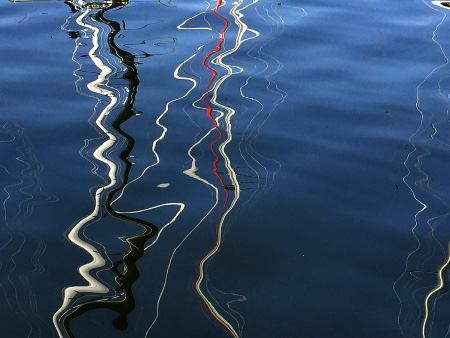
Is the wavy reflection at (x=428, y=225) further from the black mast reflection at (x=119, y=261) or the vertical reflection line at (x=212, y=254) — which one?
the black mast reflection at (x=119, y=261)

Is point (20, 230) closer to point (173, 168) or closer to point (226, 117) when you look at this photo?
point (173, 168)

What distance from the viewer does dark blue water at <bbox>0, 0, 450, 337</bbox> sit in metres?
1.68

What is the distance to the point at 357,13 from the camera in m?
3.68

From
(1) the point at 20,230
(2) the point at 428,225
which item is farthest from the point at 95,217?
(2) the point at 428,225

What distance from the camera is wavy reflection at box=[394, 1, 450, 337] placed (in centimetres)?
168

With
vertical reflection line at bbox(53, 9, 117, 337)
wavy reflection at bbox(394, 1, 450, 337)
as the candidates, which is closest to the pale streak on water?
vertical reflection line at bbox(53, 9, 117, 337)

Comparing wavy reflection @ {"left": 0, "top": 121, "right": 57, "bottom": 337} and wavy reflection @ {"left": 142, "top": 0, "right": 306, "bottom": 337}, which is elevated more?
wavy reflection @ {"left": 142, "top": 0, "right": 306, "bottom": 337}

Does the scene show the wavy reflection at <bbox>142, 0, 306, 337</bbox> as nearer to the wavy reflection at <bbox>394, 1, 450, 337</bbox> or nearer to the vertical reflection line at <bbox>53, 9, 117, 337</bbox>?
the vertical reflection line at <bbox>53, 9, 117, 337</bbox>

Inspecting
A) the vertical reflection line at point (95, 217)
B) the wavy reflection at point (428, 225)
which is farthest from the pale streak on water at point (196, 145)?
the wavy reflection at point (428, 225)

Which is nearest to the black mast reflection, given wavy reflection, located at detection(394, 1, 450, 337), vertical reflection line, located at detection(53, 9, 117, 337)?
vertical reflection line, located at detection(53, 9, 117, 337)

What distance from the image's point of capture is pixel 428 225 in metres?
1.99

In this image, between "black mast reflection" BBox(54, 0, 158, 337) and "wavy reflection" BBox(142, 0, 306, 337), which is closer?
"black mast reflection" BBox(54, 0, 158, 337)

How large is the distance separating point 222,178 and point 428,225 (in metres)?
0.64

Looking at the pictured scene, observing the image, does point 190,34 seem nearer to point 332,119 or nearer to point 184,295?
point 332,119
